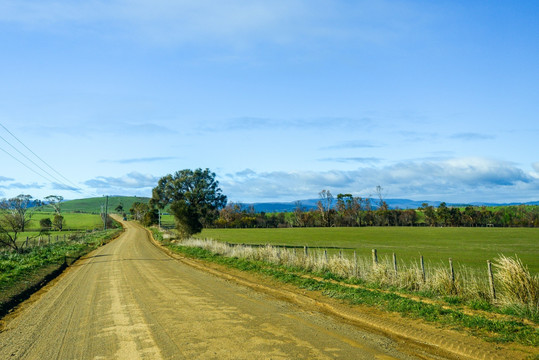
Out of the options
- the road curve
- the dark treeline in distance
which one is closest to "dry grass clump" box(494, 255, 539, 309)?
the road curve

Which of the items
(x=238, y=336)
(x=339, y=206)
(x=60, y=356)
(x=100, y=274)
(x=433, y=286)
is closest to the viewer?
(x=60, y=356)

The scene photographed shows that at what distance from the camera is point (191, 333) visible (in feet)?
29.6

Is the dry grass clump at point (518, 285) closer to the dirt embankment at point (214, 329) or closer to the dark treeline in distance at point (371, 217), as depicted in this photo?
the dirt embankment at point (214, 329)

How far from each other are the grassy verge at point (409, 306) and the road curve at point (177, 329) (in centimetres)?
214

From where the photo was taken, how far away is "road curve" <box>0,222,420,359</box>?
771 cm

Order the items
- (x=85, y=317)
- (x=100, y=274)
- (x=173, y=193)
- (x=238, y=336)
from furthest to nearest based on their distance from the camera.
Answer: (x=173, y=193), (x=100, y=274), (x=85, y=317), (x=238, y=336)

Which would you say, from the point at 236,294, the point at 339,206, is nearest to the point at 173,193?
the point at 236,294

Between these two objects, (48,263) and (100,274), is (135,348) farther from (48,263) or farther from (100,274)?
(48,263)

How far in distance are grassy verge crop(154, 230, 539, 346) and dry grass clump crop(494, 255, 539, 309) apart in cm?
142

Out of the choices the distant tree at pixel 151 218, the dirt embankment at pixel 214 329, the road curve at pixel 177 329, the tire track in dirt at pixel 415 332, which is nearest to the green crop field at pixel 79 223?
the distant tree at pixel 151 218

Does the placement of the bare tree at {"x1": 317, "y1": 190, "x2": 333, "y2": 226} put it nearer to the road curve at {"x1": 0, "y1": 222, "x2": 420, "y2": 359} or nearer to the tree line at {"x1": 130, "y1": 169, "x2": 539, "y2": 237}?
the tree line at {"x1": 130, "y1": 169, "x2": 539, "y2": 237}

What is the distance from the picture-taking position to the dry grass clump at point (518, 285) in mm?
10852

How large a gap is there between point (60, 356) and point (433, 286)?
11.6m

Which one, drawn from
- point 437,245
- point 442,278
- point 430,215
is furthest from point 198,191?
point 430,215
